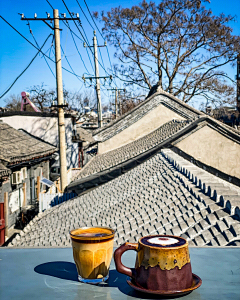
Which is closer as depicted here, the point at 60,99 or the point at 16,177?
the point at 60,99

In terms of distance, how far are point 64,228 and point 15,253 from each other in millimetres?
3617

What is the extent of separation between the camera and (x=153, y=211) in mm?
4609

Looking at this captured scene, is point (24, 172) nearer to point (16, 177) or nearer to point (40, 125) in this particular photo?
point (16, 177)

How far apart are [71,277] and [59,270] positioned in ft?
0.36

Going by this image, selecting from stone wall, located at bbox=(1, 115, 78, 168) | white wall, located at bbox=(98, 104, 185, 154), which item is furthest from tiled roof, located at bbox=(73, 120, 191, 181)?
stone wall, located at bbox=(1, 115, 78, 168)

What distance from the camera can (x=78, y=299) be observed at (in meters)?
1.32

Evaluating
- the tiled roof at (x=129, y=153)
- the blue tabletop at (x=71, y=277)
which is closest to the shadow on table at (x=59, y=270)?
the blue tabletop at (x=71, y=277)

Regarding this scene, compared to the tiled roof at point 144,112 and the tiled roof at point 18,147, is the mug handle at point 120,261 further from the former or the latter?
the tiled roof at point 144,112

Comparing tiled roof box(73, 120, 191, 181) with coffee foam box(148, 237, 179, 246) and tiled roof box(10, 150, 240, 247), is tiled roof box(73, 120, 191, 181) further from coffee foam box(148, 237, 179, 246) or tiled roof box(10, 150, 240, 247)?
coffee foam box(148, 237, 179, 246)

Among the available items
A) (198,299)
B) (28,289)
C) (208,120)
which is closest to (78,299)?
(28,289)

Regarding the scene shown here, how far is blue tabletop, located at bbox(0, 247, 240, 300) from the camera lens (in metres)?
1.36

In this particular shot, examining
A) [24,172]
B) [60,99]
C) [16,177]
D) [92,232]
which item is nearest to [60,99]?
[60,99]

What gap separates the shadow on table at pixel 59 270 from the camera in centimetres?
159

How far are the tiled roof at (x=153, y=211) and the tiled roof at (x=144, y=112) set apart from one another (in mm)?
6824
